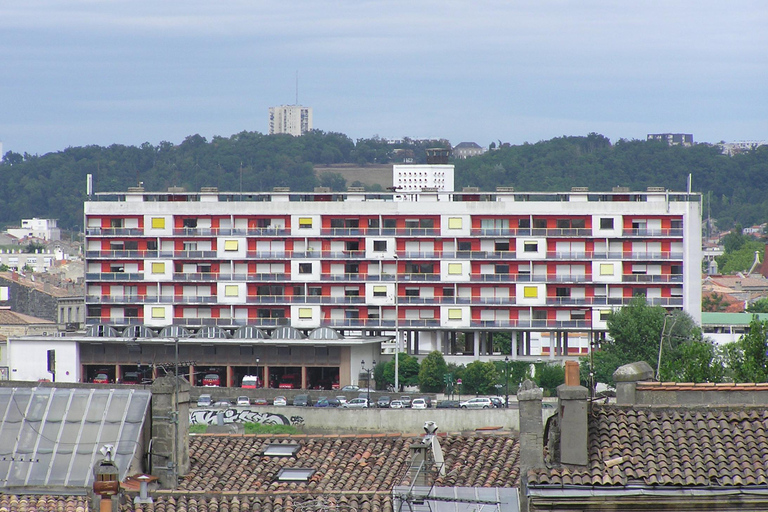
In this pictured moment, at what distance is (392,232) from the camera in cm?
11094

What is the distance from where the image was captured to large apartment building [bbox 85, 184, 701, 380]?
109 metres

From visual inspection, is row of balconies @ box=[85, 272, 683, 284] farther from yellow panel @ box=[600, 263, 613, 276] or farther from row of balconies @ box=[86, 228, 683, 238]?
row of balconies @ box=[86, 228, 683, 238]


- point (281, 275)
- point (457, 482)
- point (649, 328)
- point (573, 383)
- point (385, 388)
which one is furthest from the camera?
point (281, 275)

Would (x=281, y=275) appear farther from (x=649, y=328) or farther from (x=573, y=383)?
(x=573, y=383)

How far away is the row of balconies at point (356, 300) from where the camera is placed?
4284 inches

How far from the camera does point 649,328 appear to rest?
9831 centimetres

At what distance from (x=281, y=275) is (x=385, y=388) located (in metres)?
13.8

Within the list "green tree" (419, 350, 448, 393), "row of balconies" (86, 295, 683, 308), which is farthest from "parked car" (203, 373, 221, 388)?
"green tree" (419, 350, 448, 393)

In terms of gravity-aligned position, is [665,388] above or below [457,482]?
above

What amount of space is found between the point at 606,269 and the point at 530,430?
84.7m

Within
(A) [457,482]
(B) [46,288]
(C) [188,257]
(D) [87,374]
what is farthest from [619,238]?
(A) [457,482]

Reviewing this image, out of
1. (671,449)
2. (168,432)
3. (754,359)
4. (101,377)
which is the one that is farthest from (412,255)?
(671,449)

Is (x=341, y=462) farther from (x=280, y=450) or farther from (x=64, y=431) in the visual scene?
(x=64, y=431)

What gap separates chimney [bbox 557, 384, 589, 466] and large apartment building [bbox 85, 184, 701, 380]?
83.5 meters
